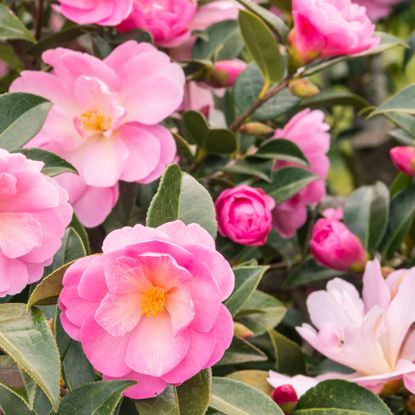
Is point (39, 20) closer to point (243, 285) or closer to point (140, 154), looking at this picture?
point (140, 154)

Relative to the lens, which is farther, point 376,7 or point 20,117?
point 376,7

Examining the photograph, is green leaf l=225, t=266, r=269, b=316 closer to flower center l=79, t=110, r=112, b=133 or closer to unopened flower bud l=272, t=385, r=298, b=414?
unopened flower bud l=272, t=385, r=298, b=414

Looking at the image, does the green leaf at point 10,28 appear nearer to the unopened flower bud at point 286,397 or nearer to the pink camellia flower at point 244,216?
the pink camellia flower at point 244,216

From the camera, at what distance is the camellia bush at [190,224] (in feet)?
2.76

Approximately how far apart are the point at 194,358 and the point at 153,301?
0.07 m

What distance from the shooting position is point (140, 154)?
113 cm

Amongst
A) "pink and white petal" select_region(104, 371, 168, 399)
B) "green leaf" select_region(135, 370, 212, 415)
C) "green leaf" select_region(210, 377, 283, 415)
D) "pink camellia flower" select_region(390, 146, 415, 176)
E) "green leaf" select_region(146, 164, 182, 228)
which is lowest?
"pink camellia flower" select_region(390, 146, 415, 176)

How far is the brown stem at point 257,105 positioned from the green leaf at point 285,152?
50 mm

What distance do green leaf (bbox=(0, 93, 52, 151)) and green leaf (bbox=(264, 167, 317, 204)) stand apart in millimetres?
376

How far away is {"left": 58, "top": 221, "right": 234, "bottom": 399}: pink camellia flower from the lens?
0.82 m

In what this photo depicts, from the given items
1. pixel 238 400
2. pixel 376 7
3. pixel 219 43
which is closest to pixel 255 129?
pixel 219 43

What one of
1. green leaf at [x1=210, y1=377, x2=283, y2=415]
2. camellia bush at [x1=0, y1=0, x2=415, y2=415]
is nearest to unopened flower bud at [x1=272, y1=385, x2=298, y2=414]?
camellia bush at [x1=0, y1=0, x2=415, y2=415]

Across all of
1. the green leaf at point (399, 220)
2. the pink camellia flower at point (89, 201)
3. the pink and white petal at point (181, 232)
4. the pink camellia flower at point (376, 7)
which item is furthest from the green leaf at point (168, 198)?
the pink camellia flower at point (376, 7)

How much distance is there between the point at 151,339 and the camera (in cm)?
87
